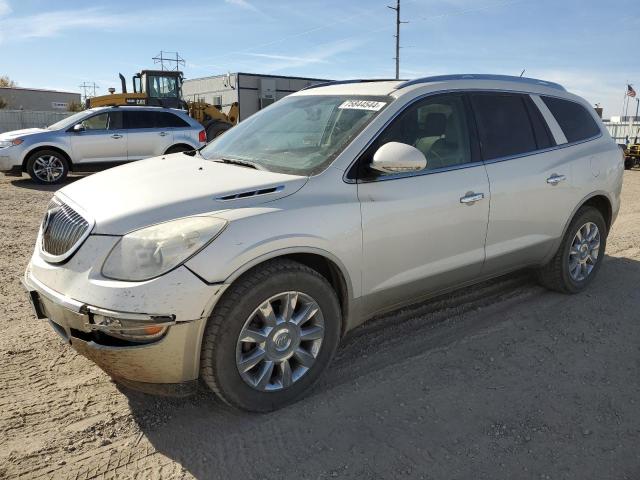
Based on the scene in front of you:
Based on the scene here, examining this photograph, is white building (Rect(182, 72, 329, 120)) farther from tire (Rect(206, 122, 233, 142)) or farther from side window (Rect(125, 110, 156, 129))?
side window (Rect(125, 110, 156, 129))

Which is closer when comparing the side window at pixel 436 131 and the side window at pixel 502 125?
the side window at pixel 436 131

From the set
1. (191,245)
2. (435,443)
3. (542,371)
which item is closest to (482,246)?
(542,371)

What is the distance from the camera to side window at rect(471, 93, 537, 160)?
12.7ft

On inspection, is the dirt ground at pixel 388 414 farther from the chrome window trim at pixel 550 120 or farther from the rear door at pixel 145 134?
the rear door at pixel 145 134

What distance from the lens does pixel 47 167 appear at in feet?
37.6

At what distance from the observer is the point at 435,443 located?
8.91 feet

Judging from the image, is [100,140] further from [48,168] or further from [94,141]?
[48,168]

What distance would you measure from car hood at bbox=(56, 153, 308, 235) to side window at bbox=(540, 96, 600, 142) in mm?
2665

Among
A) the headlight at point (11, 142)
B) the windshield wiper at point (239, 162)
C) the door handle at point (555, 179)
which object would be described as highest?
the headlight at point (11, 142)

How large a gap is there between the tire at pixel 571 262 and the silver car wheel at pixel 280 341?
2.58m

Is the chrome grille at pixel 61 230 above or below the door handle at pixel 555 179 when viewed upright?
below

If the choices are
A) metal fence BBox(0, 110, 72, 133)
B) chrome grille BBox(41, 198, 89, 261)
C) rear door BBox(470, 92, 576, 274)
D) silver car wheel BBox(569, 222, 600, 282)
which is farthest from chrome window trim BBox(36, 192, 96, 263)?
metal fence BBox(0, 110, 72, 133)

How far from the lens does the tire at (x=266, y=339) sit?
265cm

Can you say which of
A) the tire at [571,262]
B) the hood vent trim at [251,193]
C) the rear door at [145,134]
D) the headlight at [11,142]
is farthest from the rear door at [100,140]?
the hood vent trim at [251,193]
